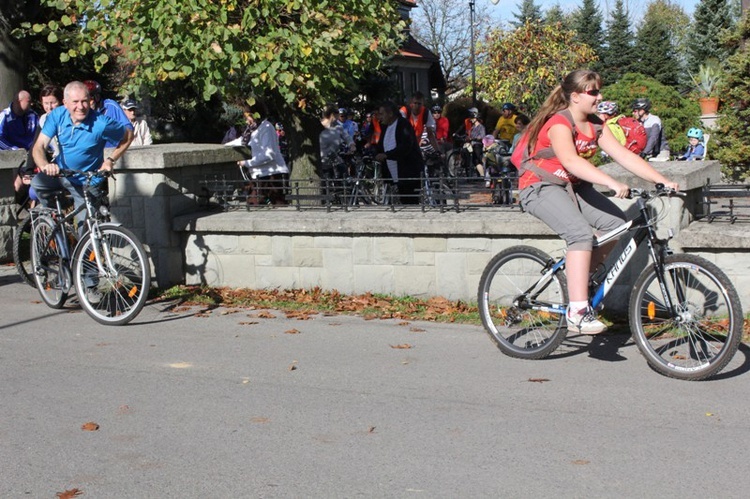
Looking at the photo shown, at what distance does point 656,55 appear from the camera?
61.4m

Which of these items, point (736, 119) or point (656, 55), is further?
point (656, 55)

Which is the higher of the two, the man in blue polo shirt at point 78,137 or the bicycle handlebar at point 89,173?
the man in blue polo shirt at point 78,137

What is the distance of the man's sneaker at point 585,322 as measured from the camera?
614 centimetres

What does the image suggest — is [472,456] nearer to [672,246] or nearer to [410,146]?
[672,246]

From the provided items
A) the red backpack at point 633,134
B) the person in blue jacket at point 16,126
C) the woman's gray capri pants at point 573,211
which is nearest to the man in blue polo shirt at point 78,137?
the woman's gray capri pants at point 573,211

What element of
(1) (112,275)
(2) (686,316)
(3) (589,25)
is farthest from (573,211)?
(3) (589,25)

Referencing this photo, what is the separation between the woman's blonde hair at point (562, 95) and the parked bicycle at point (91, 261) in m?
3.03

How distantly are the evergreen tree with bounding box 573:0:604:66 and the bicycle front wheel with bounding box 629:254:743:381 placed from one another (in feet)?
208

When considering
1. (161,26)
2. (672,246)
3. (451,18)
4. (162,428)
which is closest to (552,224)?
(672,246)

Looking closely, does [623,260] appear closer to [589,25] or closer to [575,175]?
[575,175]

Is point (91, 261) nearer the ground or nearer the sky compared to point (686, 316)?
nearer the sky

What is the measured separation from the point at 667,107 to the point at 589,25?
46153 mm

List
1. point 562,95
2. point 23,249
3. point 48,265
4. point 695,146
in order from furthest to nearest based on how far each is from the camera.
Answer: point 695,146 → point 23,249 → point 48,265 → point 562,95

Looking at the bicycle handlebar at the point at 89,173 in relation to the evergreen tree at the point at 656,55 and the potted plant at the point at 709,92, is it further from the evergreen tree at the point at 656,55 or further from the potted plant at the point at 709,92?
the evergreen tree at the point at 656,55
